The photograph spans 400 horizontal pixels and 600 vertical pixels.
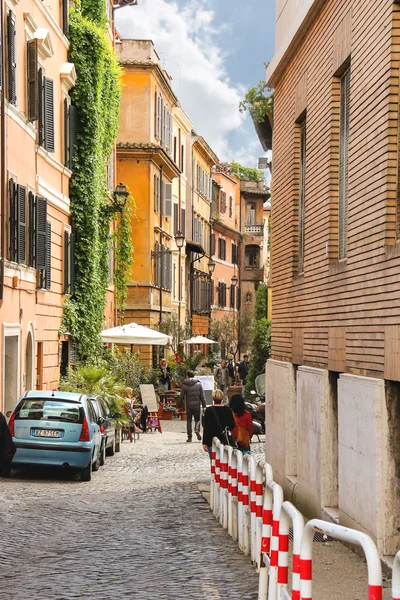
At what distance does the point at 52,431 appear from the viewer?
2062cm

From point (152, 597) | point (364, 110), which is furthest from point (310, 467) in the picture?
point (152, 597)

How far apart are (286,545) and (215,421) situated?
35.6 feet

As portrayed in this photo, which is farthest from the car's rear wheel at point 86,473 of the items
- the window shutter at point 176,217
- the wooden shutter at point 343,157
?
the window shutter at point 176,217

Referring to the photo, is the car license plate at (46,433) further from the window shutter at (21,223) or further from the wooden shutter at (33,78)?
the wooden shutter at (33,78)

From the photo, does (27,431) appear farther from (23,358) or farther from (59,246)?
(59,246)

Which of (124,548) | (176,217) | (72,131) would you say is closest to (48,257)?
(72,131)

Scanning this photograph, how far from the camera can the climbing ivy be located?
33.7m

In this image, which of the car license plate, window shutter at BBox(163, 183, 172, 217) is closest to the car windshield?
the car license plate

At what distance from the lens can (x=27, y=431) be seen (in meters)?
20.5

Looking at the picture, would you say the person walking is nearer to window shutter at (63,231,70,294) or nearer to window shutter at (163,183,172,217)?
→ window shutter at (63,231,70,294)

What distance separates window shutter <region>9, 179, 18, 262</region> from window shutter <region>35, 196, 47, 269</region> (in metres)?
2.48

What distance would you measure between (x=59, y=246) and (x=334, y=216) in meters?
17.1

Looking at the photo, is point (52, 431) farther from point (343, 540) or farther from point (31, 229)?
point (343, 540)

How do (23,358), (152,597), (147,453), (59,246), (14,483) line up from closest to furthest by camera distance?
(152,597) < (14,483) < (23,358) < (147,453) < (59,246)
